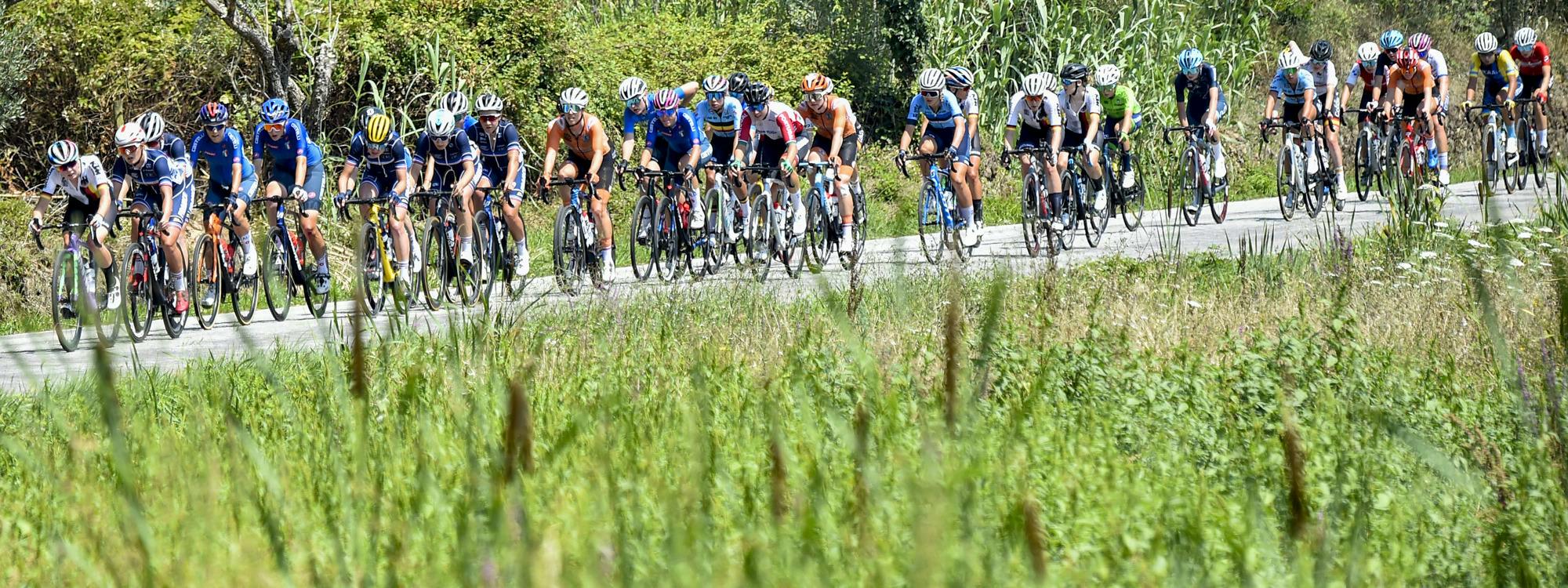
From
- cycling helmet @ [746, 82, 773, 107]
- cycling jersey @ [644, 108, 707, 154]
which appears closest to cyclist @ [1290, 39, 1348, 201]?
cycling helmet @ [746, 82, 773, 107]

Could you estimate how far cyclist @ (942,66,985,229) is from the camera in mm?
15039

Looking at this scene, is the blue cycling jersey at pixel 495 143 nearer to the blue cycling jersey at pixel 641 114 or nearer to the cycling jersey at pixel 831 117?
the blue cycling jersey at pixel 641 114

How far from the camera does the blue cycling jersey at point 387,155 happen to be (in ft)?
43.3

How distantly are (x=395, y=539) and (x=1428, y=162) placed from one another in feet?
57.4

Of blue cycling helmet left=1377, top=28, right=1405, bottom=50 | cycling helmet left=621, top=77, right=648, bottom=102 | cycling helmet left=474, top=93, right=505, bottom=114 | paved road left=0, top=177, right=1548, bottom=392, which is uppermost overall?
blue cycling helmet left=1377, top=28, right=1405, bottom=50

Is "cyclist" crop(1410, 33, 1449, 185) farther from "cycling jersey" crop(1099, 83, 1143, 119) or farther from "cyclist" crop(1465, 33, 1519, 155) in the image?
"cycling jersey" crop(1099, 83, 1143, 119)

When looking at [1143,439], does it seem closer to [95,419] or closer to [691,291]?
[95,419]

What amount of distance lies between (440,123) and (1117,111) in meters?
6.74

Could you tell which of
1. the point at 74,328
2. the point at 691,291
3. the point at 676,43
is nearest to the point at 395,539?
the point at 691,291

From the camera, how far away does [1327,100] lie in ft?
57.6

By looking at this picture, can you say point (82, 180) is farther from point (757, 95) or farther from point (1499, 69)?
point (1499, 69)

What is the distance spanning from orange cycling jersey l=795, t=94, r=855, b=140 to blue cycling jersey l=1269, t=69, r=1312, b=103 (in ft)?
15.7

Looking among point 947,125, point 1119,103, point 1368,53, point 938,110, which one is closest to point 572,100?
point 938,110

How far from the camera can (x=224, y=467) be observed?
207 inches
